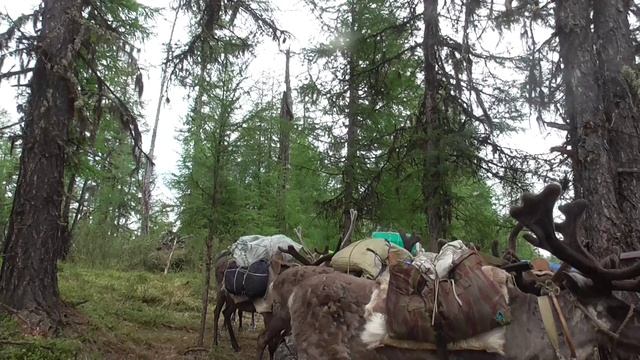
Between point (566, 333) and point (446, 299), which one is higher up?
point (446, 299)

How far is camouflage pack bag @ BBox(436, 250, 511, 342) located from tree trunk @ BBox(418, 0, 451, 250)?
6.30 metres

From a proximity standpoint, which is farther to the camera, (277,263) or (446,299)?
(277,263)

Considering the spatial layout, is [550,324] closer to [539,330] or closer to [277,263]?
[539,330]

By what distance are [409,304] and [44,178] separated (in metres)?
5.91

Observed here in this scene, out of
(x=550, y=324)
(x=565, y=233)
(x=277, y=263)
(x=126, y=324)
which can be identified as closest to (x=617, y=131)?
(x=565, y=233)

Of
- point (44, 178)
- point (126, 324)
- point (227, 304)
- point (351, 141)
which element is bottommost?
point (126, 324)

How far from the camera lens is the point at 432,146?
10.1m

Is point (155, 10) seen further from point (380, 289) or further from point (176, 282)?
Result: point (380, 289)

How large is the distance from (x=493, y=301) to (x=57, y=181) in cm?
646

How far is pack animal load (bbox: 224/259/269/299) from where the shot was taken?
826 centimetres

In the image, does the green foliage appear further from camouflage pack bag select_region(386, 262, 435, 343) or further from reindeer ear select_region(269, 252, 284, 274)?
camouflage pack bag select_region(386, 262, 435, 343)

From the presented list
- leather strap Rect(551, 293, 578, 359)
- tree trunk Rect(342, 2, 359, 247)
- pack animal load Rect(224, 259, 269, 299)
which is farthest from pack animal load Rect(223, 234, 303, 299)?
leather strap Rect(551, 293, 578, 359)

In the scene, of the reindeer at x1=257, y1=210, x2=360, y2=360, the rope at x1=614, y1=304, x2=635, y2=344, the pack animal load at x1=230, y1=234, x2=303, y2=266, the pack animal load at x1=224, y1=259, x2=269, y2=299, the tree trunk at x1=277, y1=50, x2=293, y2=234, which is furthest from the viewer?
the tree trunk at x1=277, y1=50, x2=293, y2=234

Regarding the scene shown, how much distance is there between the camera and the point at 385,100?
1260cm
